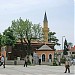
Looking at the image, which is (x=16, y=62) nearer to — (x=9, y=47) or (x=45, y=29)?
(x=9, y=47)

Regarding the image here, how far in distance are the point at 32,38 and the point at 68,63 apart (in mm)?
63697

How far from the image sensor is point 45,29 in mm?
105938

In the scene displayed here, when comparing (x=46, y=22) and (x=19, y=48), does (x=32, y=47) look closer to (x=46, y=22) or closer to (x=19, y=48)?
(x=19, y=48)

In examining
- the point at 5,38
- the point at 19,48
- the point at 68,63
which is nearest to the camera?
the point at 68,63

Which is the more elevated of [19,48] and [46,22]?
[46,22]

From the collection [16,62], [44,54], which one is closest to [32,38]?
[44,54]

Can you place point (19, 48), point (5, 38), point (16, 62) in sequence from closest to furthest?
1. point (16, 62)
2. point (5, 38)
3. point (19, 48)

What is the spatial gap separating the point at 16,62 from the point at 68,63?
1201 inches

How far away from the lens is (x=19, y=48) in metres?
98.3

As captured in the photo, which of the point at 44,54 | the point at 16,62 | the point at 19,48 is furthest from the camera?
the point at 19,48

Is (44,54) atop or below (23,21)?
below


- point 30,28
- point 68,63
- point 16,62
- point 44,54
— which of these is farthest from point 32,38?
point 68,63

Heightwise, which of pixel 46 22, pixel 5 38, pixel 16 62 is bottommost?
pixel 16 62

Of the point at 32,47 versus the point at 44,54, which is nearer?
the point at 44,54
